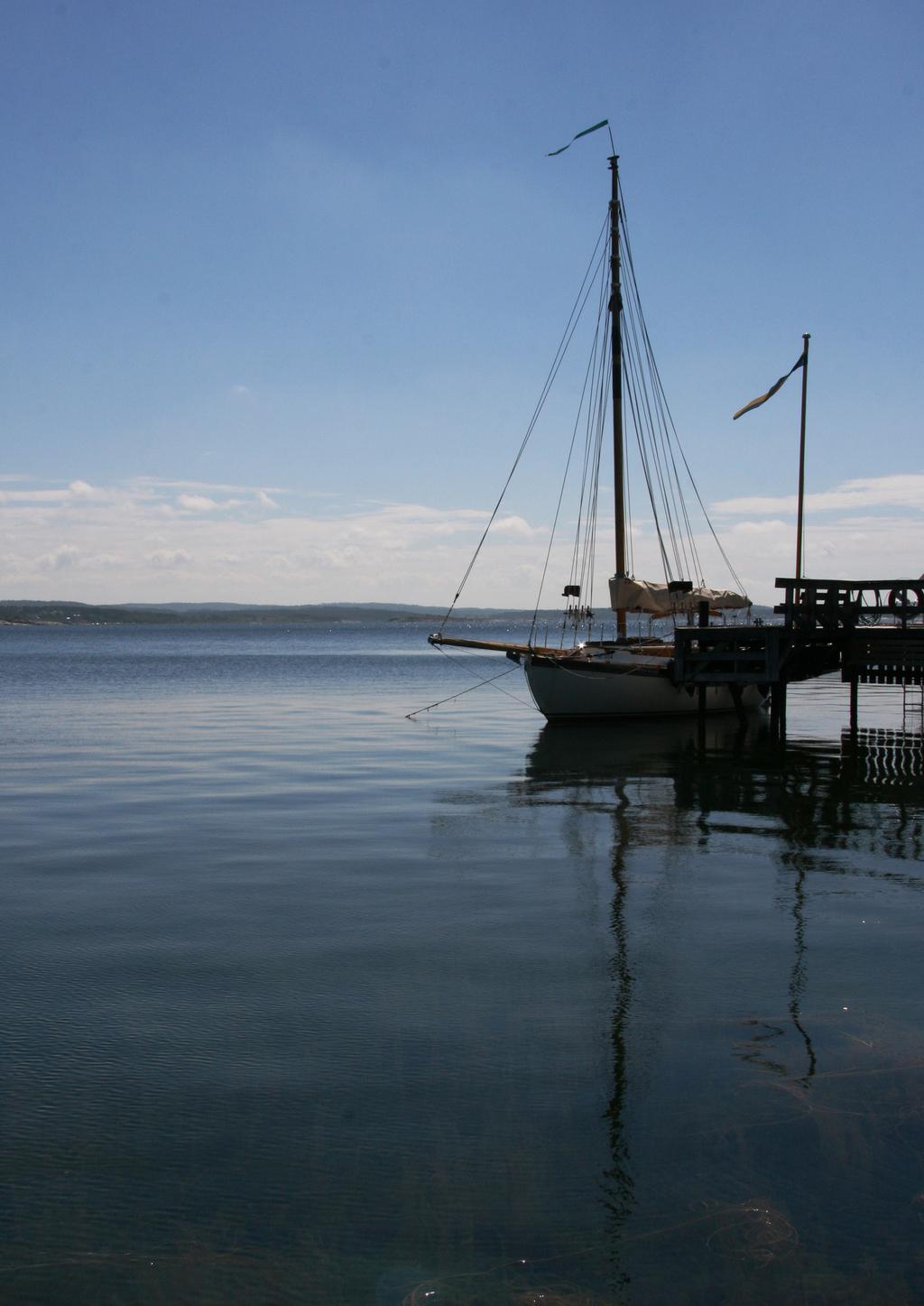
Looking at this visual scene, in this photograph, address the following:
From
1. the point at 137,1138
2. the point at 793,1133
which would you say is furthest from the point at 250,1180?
the point at 793,1133

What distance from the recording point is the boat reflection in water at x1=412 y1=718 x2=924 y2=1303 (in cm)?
546

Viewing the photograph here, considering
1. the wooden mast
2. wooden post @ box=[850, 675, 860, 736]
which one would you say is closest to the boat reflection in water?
wooden post @ box=[850, 675, 860, 736]

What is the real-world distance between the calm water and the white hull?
14716mm

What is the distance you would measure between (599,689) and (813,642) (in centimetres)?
641

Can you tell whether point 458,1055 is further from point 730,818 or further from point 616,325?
point 616,325

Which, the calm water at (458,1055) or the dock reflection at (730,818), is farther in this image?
the dock reflection at (730,818)

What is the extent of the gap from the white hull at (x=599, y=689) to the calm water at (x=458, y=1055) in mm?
14716

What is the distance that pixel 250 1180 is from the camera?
20.4ft

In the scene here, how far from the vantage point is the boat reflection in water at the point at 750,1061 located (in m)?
5.46

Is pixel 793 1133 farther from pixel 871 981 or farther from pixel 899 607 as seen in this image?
pixel 899 607

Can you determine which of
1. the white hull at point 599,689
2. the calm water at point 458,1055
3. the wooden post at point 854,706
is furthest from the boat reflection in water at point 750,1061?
the white hull at point 599,689

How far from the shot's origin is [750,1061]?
7.73 metres

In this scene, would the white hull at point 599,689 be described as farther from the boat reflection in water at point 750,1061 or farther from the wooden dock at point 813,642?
the boat reflection in water at point 750,1061

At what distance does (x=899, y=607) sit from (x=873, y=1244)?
1046 inches
